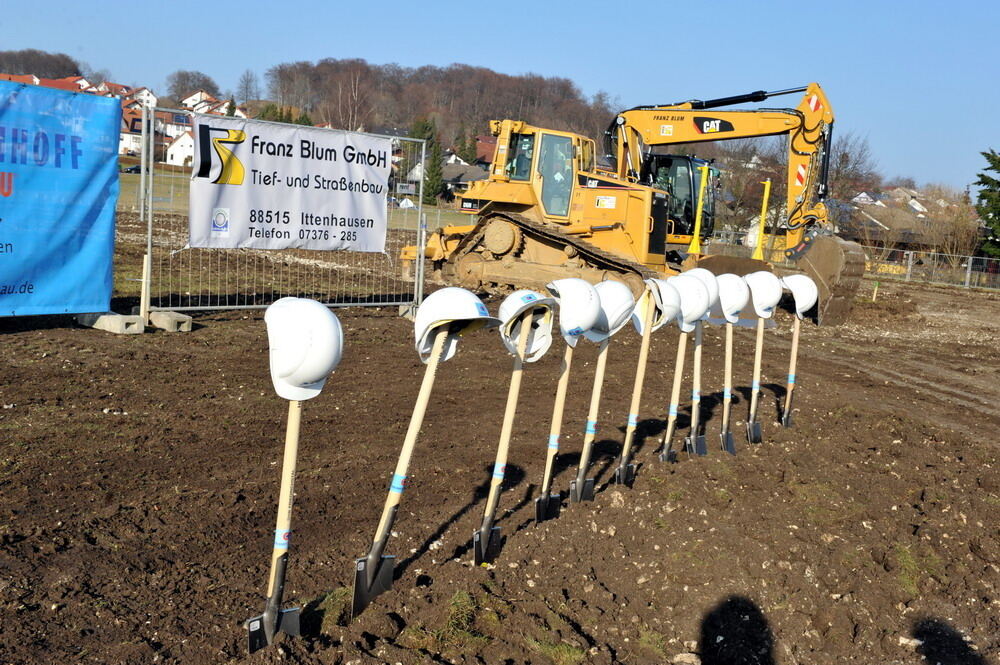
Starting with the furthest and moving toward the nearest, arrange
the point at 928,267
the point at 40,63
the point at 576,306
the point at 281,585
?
the point at 40,63 → the point at 928,267 → the point at 576,306 → the point at 281,585

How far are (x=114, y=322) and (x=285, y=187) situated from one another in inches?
101

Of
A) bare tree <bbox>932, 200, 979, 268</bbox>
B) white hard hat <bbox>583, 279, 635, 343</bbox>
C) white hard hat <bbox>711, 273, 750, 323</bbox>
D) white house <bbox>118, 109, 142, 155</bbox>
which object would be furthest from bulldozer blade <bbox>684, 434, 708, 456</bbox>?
bare tree <bbox>932, 200, 979, 268</bbox>

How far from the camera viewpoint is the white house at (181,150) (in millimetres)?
11866

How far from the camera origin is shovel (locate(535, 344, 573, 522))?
572 cm

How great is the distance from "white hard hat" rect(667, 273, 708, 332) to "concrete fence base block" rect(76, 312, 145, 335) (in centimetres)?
642

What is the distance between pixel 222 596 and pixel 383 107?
93.8 m

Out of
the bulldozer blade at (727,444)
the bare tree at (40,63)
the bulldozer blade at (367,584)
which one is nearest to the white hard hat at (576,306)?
the bulldozer blade at (367,584)

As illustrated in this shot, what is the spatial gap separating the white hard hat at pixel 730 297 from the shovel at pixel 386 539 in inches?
139

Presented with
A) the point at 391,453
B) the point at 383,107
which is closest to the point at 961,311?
the point at 391,453

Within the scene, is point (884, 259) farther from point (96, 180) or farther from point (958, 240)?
point (96, 180)

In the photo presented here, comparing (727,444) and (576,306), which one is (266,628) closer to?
(576,306)

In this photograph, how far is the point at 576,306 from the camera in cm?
546

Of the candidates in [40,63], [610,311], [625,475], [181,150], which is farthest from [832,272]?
[40,63]

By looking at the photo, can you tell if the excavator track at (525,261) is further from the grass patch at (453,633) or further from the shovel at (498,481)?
the grass patch at (453,633)
